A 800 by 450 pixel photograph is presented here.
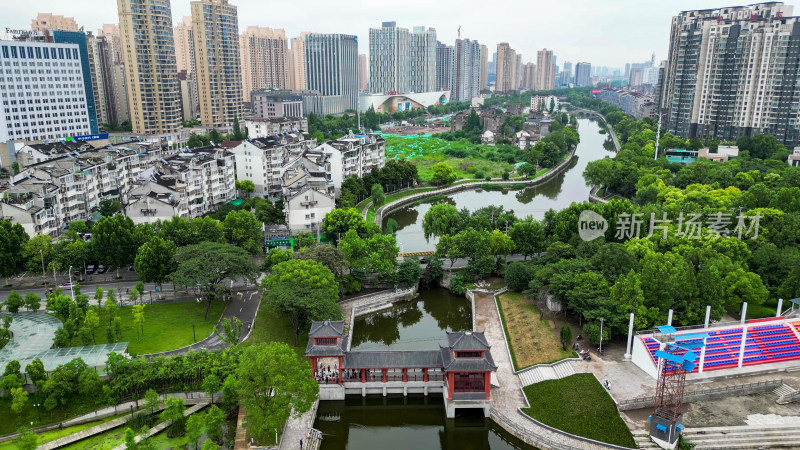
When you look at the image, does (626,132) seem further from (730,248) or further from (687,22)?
(730,248)

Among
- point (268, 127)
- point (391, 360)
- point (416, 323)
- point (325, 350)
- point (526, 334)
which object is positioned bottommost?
point (416, 323)

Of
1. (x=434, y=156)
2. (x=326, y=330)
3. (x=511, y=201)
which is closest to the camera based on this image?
(x=326, y=330)

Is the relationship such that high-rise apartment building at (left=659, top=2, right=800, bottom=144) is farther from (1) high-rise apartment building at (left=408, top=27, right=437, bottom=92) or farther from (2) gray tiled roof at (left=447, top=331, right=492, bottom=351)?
(1) high-rise apartment building at (left=408, top=27, right=437, bottom=92)

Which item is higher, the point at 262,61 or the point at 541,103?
the point at 262,61

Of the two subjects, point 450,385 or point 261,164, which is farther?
point 261,164

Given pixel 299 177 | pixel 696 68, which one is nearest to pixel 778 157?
pixel 696 68

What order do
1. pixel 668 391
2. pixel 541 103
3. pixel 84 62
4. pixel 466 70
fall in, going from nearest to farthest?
pixel 668 391 → pixel 84 62 → pixel 541 103 → pixel 466 70

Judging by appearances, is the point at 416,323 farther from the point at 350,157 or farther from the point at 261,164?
the point at 261,164

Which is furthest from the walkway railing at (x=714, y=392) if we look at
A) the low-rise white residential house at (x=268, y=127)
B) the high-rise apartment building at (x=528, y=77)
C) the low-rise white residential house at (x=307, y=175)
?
the high-rise apartment building at (x=528, y=77)

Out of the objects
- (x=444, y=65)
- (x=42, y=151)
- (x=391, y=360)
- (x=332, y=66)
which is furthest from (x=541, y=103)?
(x=391, y=360)
